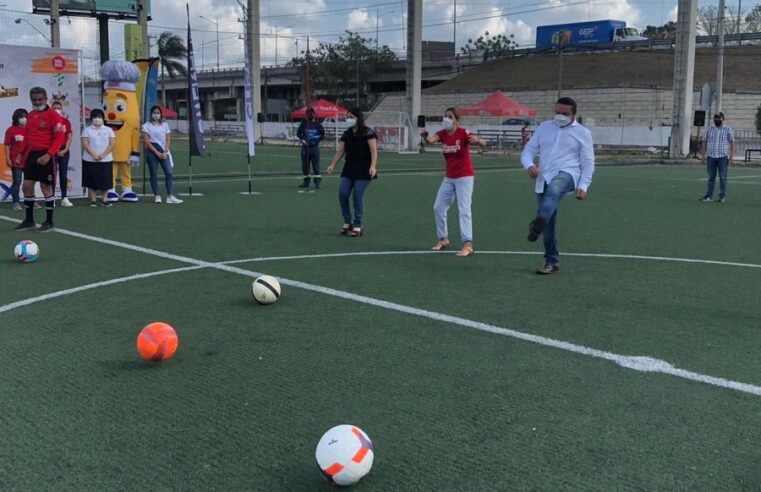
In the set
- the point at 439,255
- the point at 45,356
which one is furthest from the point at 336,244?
the point at 45,356

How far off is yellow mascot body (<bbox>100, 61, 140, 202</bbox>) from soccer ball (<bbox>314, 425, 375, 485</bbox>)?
1358cm

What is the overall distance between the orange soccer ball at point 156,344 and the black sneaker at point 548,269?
15.1 ft

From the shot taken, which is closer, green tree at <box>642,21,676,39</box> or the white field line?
the white field line

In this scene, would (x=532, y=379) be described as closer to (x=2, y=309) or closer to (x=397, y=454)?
(x=397, y=454)

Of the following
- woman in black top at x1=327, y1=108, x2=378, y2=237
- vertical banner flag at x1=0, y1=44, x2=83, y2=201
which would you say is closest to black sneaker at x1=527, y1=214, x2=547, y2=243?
woman in black top at x1=327, y1=108, x2=378, y2=237

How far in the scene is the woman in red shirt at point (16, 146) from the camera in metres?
13.8

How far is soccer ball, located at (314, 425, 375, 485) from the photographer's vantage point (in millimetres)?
3432

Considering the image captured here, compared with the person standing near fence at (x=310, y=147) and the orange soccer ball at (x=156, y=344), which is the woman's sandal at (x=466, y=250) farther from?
the person standing near fence at (x=310, y=147)

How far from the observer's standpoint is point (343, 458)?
343 centimetres

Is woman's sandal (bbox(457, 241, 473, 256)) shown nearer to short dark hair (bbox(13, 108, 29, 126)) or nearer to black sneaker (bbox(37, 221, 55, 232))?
black sneaker (bbox(37, 221, 55, 232))

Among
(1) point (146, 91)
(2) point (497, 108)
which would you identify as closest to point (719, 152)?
(1) point (146, 91)

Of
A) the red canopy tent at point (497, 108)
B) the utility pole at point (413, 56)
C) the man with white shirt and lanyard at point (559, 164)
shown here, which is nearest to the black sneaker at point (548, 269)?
the man with white shirt and lanyard at point (559, 164)

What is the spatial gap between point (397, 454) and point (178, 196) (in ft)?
47.3

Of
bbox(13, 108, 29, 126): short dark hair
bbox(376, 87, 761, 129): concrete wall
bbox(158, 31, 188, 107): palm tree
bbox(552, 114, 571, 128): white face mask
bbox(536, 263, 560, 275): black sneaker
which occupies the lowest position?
bbox(536, 263, 560, 275): black sneaker
